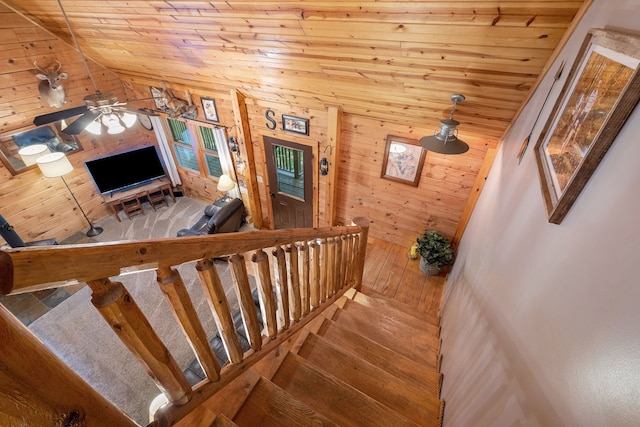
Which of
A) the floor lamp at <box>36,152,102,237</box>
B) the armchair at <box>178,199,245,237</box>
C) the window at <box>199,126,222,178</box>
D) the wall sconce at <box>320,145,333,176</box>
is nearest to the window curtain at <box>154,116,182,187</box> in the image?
the window at <box>199,126,222,178</box>

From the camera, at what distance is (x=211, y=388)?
3.49 ft

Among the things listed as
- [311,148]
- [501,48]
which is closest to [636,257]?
[501,48]

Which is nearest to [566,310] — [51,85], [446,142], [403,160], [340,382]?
[340,382]

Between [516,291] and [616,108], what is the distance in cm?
80

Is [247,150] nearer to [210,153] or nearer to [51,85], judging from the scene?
[210,153]

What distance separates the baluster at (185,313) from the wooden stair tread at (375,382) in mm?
846

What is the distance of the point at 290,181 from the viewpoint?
459 centimetres

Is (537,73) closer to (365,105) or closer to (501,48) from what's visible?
(501,48)

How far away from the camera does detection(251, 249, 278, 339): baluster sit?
1.23 metres

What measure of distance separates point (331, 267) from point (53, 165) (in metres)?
4.49

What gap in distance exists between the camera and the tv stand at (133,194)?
17.0ft

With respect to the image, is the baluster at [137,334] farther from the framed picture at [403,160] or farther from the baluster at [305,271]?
the framed picture at [403,160]

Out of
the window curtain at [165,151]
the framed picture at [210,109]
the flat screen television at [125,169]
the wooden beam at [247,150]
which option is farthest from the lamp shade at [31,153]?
the wooden beam at [247,150]

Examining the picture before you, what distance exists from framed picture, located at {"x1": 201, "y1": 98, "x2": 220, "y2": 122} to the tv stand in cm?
199
